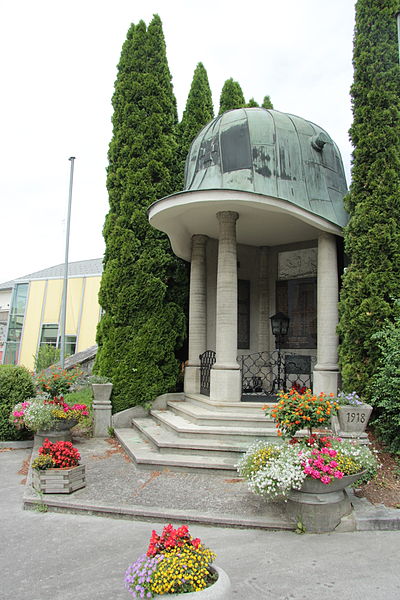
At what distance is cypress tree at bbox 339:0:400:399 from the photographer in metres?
8.08

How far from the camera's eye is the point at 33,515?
5.52 m

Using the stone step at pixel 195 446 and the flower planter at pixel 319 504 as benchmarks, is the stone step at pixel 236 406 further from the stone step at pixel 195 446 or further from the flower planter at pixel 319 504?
the flower planter at pixel 319 504

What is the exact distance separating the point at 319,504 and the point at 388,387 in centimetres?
292

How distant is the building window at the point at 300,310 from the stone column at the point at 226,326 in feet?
8.33

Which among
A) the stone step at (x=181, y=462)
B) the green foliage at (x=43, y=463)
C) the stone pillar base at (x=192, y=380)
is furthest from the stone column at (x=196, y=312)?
the green foliage at (x=43, y=463)

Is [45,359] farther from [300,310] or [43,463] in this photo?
[43,463]

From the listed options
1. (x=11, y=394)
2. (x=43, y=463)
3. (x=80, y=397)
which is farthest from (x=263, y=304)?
(x=43, y=463)

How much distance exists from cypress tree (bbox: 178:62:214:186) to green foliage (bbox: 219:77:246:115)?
2.20 feet

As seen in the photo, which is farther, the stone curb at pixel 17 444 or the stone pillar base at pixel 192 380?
the stone pillar base at pixel 192 380

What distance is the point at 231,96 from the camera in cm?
1527

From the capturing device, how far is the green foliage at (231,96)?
15227 mm

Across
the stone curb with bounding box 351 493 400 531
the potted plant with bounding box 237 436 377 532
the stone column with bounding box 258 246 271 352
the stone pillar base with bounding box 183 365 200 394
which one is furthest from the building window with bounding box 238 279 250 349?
the stone curb with bounding box 351 493 400 531

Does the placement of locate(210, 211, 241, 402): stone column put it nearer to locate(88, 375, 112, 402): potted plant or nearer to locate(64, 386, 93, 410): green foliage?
locate(88, 375, 112, 402): potted plant

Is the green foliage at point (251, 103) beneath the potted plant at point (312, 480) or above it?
above
